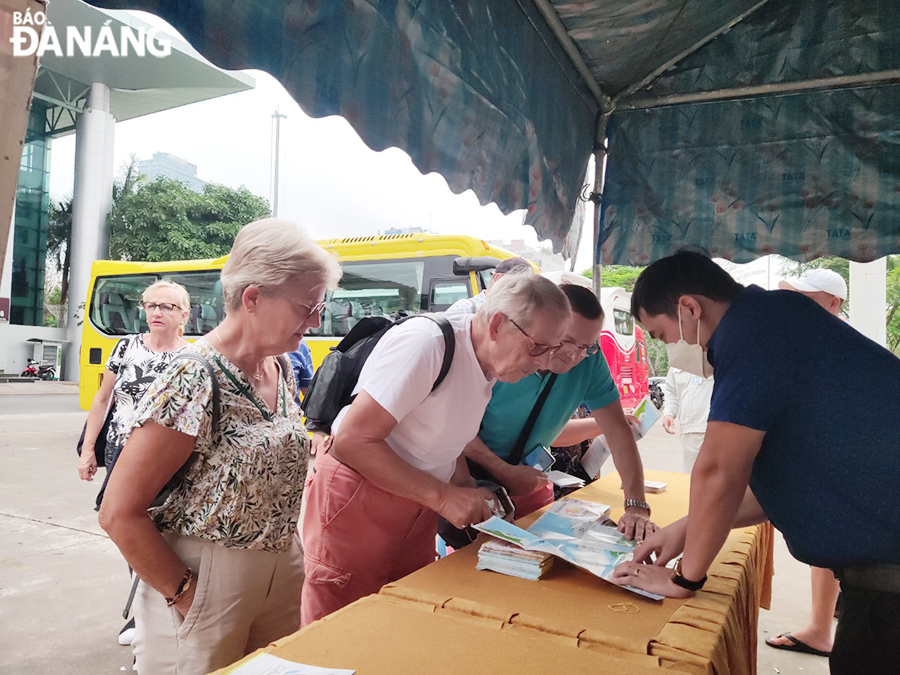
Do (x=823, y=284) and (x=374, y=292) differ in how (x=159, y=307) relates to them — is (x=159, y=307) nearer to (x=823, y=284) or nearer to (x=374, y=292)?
(x=823, y=284)

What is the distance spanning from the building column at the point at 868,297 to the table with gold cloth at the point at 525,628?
363 inches

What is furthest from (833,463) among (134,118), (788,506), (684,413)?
(134,118)

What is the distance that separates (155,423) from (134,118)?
28.4m

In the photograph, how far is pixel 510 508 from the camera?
1951mm

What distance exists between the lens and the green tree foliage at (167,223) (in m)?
21.2

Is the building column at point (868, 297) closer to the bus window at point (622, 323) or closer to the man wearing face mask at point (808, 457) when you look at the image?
the bus window at point (622, 323)

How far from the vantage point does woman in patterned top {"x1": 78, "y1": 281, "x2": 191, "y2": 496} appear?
2.88m

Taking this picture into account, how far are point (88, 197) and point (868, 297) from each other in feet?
74.4

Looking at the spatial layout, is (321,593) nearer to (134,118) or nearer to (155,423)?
(155,423)

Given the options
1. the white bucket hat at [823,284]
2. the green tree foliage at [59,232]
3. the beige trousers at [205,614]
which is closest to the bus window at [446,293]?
the white bucket hat at [823,284]

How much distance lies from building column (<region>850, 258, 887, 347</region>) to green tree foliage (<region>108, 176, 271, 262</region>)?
1758 centimetres

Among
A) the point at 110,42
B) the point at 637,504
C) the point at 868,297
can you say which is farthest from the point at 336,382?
the point at 110,42

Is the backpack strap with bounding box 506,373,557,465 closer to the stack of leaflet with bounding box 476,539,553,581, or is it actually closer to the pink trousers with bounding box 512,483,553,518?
the pink trousers with bounding box 512,483,553,518

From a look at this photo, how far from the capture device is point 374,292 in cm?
864
